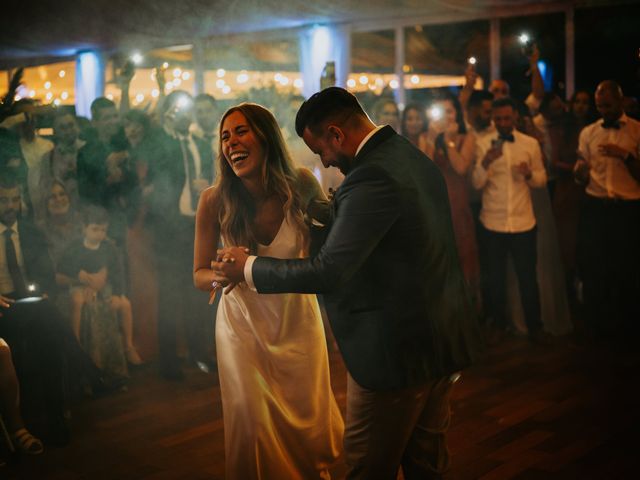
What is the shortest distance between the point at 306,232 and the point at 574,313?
3.75 metres

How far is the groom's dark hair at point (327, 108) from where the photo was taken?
1.95m

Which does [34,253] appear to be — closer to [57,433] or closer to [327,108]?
[57,433]

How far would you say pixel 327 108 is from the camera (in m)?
1.95

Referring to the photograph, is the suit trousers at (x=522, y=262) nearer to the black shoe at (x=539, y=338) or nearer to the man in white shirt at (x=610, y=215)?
the black shoe at (x=539, y=338)

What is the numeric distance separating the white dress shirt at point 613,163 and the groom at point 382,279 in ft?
11.1

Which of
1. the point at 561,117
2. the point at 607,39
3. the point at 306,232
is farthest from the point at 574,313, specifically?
the point at 306,232

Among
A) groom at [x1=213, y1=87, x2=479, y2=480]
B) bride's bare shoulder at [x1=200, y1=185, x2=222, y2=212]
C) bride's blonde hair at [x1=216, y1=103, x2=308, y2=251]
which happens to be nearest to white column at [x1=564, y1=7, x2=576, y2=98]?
bride's blonde hair at [x1=216, y1=103, x2=308, y2=251]

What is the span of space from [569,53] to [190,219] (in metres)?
4.46

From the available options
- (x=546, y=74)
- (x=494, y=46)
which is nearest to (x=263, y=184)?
(x=546, y=74)

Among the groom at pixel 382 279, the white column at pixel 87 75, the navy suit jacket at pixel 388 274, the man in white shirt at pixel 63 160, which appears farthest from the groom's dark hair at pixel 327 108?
the white column at pixel 87 75

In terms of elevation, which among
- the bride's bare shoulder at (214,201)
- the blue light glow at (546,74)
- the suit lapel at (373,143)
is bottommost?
the bride's bare shoulder at (214,201)

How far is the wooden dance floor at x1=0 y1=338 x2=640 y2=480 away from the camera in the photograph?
9.87 ft

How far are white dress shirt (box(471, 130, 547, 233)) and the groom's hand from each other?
3.34 meters

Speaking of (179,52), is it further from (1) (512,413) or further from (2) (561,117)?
(1) (512,413)
